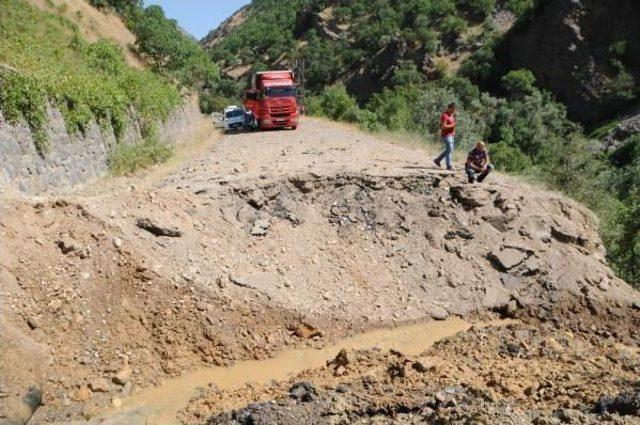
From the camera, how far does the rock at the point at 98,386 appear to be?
783cm

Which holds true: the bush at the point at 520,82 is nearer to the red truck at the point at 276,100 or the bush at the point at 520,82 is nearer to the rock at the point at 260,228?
the red truck at the point at 276,100

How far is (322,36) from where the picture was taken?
89.2 meters

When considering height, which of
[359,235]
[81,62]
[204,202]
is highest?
[81,62]

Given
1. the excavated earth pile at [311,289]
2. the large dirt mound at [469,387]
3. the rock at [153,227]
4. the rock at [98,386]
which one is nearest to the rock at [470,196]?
the excavated earth pile at [311,289]

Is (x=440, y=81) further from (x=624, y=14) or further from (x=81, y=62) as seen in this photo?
(x=81, y=62)

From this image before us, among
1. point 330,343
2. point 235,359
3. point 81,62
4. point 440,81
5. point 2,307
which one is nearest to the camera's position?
point 2,307

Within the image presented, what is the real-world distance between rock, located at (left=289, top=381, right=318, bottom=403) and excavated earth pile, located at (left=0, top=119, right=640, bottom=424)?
0.41 ft

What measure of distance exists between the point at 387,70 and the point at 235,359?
218 ft

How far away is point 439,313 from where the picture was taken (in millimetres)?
10305

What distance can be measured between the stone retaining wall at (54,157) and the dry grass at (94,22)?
11266 millimetres

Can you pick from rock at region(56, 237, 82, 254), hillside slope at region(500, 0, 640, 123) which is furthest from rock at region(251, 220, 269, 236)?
hillside slope at region(500, 0, 640, 123)

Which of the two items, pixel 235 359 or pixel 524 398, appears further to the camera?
pixel 235 359


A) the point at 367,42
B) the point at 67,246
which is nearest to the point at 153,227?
the point at 67,246

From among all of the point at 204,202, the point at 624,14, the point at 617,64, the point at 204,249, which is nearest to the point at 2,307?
the point at 204,249
